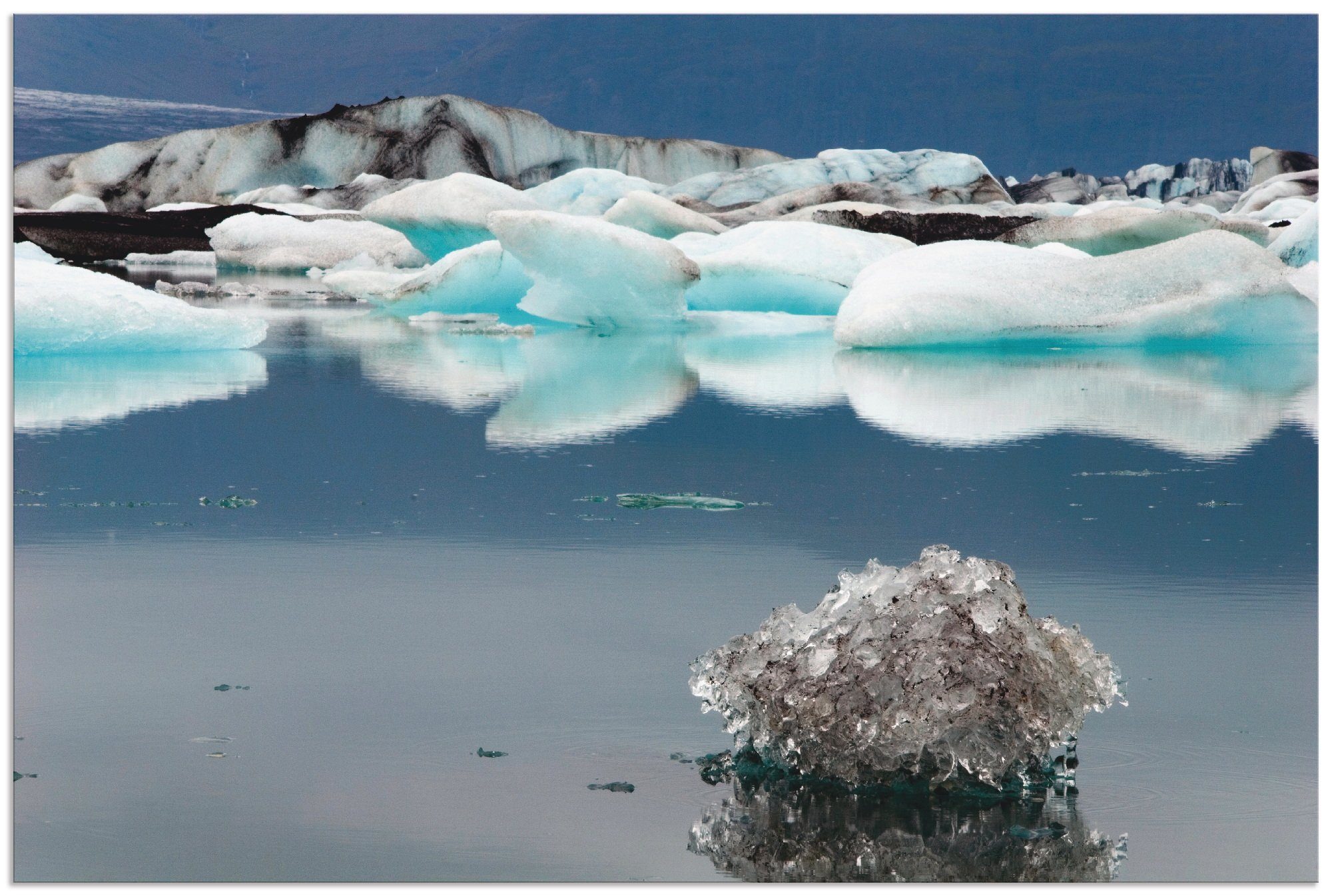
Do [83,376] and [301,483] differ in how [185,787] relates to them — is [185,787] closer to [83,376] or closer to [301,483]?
[301,483]

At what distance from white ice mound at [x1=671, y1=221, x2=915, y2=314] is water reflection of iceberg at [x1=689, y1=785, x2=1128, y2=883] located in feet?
31.1

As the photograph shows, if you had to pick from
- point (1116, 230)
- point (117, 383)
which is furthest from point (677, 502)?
point (1116, 230)

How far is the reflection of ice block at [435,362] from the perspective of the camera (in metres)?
6.39

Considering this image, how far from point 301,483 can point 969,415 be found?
2542 mm

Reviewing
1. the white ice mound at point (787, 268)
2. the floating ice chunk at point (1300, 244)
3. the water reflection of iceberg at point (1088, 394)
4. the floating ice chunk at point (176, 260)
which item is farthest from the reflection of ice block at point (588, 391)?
the floating ice chunk at point (176, 260)

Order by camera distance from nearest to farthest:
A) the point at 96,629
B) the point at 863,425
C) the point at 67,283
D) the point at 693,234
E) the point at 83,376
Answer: the point at 96,629 → the point at 863,425 → the point at 83,376 → the point at 67,283 → the point at 693,234

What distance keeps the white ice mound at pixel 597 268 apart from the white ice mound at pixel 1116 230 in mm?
4659

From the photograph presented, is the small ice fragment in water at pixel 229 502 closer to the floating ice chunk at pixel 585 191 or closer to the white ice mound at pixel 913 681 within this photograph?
the white ice mound at pixel 913 681

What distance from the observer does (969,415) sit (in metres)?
5.69

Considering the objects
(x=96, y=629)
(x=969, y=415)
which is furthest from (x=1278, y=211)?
(x=96, y=629)

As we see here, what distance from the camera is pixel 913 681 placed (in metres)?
2.01

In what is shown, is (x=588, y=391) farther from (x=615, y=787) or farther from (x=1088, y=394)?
(x=615, y=787)

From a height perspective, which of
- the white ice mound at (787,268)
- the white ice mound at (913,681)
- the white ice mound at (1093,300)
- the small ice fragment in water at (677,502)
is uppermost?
the white ice mound at (787,268)

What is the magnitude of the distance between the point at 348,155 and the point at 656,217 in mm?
14881
